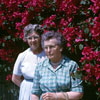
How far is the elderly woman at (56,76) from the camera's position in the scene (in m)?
3.10

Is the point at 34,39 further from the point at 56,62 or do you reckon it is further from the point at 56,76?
the point at 56,76

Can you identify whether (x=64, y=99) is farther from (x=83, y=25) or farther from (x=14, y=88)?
(x=14, y=88)

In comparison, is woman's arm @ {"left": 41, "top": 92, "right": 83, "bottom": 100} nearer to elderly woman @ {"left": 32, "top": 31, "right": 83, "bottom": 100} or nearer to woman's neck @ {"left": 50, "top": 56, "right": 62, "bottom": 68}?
elderly woman @ {"left": 32, "top": 31, "right": 83, "bottom": 100}

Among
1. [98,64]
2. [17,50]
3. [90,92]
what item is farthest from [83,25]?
[17,50]

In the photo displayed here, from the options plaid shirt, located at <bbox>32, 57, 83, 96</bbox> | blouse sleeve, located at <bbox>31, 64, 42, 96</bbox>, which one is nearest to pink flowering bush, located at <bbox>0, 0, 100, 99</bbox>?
plaid shirt, located at <bbox>32, 57, 83, 96</bbox>

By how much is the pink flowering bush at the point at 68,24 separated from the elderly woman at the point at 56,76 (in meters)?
0.37

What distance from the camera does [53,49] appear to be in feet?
10.3

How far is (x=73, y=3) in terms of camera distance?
4.05m

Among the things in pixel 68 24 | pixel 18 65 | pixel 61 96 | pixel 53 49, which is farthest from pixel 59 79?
pixel 68 24

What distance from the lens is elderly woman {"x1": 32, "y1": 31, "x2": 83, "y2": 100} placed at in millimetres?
3100

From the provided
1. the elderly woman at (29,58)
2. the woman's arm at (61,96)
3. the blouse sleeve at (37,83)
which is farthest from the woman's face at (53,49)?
the elderly woman at (29,58)

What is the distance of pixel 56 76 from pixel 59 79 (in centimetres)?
4

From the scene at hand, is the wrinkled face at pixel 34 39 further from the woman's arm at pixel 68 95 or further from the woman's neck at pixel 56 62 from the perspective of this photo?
the woman's arm at pixel 68 95

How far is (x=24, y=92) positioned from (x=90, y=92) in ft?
2.79
